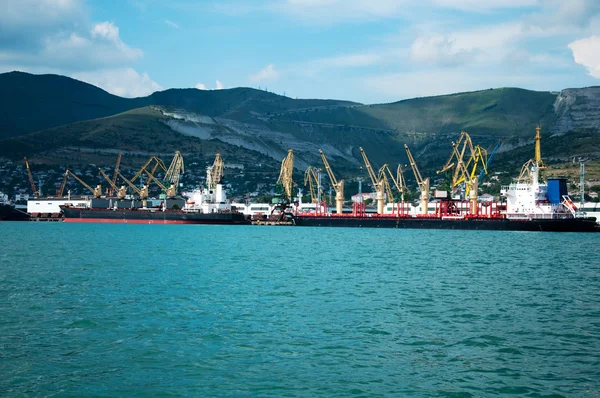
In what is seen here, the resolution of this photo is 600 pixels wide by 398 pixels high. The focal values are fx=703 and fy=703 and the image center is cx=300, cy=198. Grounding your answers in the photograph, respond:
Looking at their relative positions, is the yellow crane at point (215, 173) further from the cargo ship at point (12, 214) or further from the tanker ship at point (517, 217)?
the cargo ship at point (12, 214)

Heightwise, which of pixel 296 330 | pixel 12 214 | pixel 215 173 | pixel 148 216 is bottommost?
pixel 296 330

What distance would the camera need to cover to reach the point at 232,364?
21016 millimetres

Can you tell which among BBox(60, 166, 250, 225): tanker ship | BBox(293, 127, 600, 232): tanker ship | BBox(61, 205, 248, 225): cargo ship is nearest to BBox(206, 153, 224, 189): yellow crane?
BBox(60, 166, 250, 225): tanker ship

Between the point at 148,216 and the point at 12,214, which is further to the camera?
the point at 12,214

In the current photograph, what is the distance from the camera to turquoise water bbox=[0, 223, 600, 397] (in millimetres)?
19250

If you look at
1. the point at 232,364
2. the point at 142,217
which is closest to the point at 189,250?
the point at 232,364

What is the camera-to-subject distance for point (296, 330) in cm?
2584

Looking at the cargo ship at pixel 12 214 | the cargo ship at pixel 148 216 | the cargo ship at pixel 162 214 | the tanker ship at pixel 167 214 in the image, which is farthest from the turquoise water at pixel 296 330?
the cargo ship at pixel 12 214

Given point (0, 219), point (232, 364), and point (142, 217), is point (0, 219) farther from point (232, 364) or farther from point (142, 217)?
point (232, 364)

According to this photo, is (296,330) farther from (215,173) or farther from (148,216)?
(215,173)

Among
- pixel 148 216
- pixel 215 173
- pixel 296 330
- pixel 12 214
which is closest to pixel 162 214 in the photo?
pixel 148 216

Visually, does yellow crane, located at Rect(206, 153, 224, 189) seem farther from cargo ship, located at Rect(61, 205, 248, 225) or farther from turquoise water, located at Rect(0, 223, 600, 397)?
turquoise water, located at Rect(0, 223, 600, 397)

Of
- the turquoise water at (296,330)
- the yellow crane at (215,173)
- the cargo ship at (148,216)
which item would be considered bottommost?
the turquoise water at (296,330)

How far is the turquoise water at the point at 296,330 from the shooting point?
19250 mm
